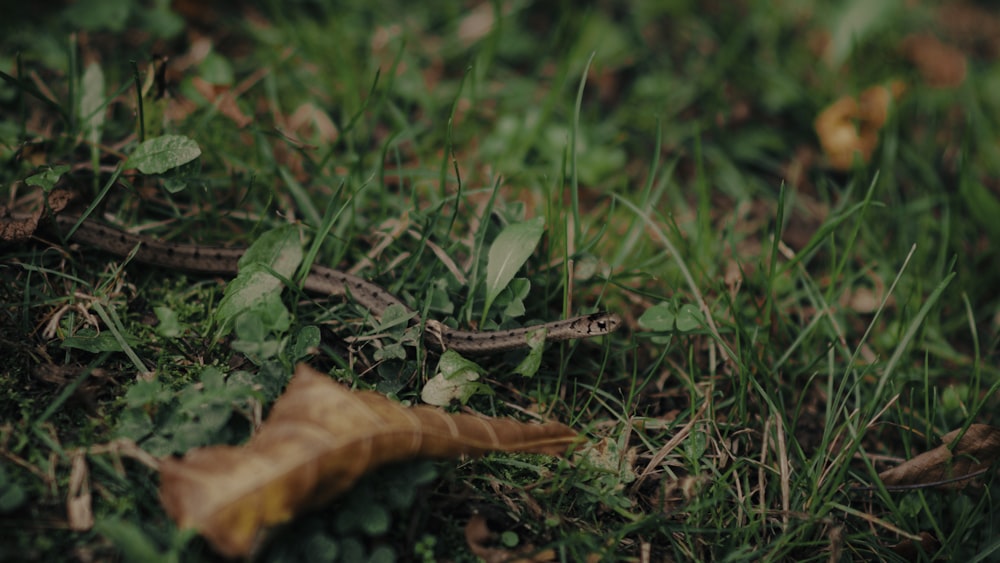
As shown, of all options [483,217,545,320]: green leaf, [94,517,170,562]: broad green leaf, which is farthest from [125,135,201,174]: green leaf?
[94,517,170,562]: broad green leaf

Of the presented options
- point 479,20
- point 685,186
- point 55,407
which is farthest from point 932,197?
point 55,407

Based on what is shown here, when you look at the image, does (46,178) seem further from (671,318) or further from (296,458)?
(671,318)


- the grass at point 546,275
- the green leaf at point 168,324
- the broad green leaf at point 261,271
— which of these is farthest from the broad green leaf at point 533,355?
the green leaf at point 168,324

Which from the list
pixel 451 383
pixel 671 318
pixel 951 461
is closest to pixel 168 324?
pixel 451 383

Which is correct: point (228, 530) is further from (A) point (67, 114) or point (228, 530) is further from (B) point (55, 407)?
(A) point (67, 114)

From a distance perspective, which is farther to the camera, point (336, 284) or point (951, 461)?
point (336, 284)

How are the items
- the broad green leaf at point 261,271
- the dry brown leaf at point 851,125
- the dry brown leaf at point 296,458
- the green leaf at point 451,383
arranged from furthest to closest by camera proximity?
1. the dry brown leaf at point 851,125
2. the broad green leaf at point 261,271
3. the green leaf at point 451,383
4. the dry brown leaf at point 296,458

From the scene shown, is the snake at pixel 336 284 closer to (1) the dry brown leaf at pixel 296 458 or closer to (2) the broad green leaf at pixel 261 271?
(2) the broad green leaf at pixel 261 271
